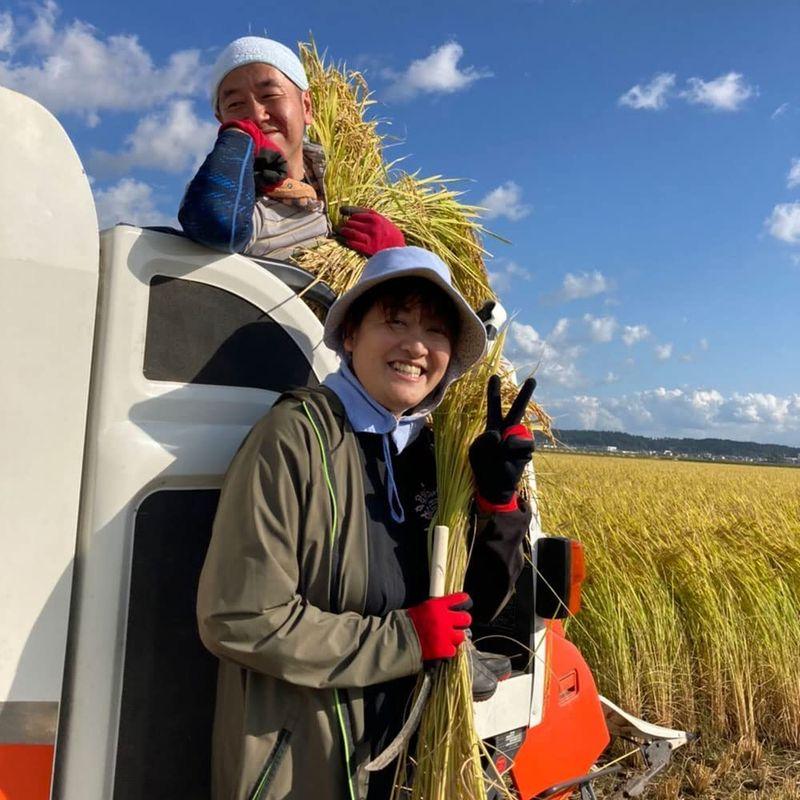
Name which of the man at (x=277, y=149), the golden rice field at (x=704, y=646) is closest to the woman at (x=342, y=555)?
the man at (x=277, y=149)

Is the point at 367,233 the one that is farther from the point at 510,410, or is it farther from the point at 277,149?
the point at 510,410

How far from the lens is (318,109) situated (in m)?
2.77

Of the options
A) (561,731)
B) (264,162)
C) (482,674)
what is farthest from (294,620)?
(561,731)

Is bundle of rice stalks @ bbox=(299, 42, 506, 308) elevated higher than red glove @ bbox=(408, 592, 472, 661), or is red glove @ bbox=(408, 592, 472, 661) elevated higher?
bundle of rice stalks @ bbox=(299, 42, 506, 308)

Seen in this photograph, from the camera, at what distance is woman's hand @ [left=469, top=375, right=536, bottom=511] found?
1.69 metres

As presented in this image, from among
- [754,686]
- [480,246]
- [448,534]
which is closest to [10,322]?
[448,534]

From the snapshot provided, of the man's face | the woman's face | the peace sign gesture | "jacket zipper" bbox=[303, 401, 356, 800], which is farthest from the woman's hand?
the man's face

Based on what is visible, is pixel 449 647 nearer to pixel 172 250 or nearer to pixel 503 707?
pixel 503 707

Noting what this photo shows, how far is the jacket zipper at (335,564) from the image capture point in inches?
56.1

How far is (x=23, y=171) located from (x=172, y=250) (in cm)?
31

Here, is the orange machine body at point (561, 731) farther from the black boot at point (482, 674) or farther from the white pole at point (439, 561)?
the white pole at point (439, 561)

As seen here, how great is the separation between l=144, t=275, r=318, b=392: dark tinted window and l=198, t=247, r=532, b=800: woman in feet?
0.44

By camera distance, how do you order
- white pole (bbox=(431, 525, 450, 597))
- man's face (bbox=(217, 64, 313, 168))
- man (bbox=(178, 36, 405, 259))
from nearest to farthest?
white pole (bbox=(431, 525, 450, 597)) < man (bbox=(178, 36, 405, 259)) < man's face (bbox=(217, 64, 313, 168))

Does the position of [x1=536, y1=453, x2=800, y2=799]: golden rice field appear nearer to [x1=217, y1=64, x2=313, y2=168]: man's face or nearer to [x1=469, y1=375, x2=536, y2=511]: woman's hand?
[x1=469, y1=375, x2=536, y2=511]: woman's hand
